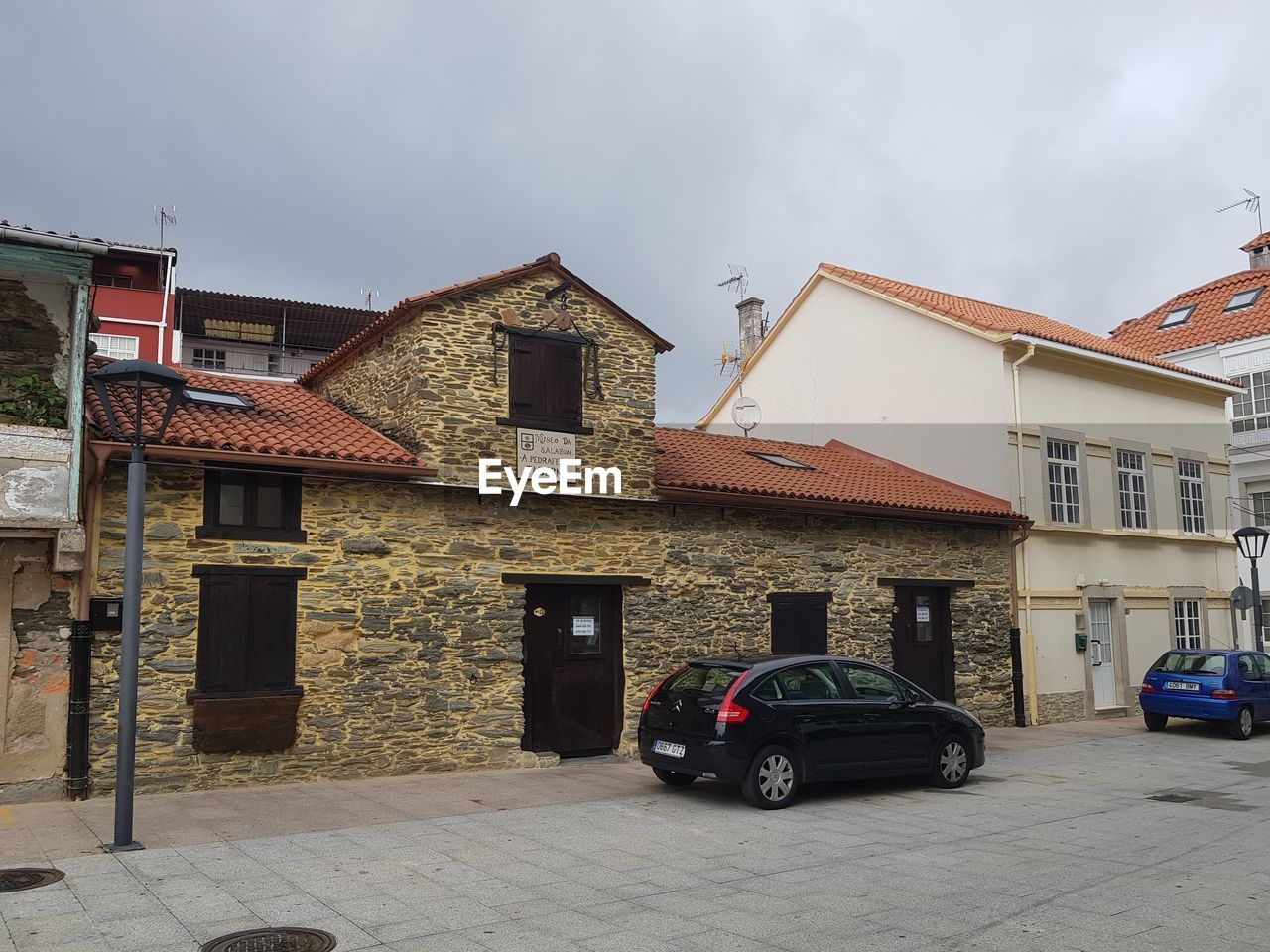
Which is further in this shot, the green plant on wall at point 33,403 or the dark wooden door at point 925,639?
the dark wooden door at point 925,639

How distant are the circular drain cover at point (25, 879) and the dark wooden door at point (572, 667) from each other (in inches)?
240

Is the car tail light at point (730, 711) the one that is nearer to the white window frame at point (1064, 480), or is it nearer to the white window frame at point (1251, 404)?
the white window frame at point (1064, 480)

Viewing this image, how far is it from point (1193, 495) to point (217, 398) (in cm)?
1918

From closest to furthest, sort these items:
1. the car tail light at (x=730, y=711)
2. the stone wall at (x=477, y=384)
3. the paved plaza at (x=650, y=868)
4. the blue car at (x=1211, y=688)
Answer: the paved plaza at (x=650, y=868) < the car tail light at (x=730, y=711) < the stone wall at (x=477, y=384) < the blue car at (x=1211, y=688)

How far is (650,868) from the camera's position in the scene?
24.5ft

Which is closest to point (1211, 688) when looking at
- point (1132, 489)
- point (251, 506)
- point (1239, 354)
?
point (1132, 489)

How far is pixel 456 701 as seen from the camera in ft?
38.9

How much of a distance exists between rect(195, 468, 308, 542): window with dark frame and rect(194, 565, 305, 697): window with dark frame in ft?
1.21

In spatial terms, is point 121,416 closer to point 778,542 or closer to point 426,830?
point 426,830

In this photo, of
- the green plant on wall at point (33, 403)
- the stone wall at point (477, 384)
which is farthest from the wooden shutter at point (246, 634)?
the stone wall at point (477, 384)

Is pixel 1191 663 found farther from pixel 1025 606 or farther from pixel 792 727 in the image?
pixel 792 727

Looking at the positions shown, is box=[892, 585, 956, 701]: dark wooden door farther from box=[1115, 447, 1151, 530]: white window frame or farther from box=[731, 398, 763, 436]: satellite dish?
box=[731, 398, 763, 436]: satellite dish

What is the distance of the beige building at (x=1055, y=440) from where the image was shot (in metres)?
18.2

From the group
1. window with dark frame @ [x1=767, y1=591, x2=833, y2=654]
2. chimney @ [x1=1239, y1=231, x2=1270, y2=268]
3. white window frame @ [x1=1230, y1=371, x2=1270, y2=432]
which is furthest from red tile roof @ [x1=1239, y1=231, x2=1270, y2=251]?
window with dark frame @ [x1=767, y1=591, x2=833, y2=654]
